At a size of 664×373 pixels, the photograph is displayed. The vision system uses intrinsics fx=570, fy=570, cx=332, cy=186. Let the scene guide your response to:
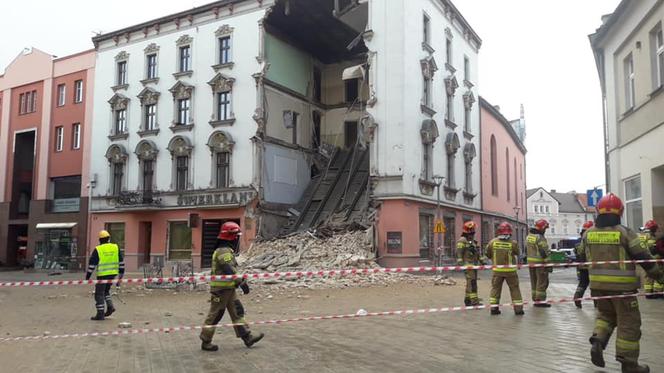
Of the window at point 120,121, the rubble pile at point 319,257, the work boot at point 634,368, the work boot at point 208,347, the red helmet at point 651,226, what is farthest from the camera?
the window at point 120,121

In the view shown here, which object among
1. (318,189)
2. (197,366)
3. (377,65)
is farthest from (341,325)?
(318,189)

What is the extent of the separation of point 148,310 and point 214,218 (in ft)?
53.6

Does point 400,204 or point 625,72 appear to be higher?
point 625,72

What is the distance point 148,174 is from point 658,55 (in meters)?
26.5

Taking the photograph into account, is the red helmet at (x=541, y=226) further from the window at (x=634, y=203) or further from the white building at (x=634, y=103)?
the window at (x=634, y=203)

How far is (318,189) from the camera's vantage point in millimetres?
31234

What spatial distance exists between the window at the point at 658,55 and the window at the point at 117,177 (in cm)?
2840

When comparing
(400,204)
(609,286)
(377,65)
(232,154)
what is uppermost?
(377,65)

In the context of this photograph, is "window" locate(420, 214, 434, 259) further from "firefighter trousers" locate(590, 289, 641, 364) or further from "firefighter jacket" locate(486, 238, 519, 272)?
"firefighter trousers" locate(590, 289, 641, 364)

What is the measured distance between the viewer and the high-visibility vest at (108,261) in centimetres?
1143

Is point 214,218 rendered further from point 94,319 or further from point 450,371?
point 450,371

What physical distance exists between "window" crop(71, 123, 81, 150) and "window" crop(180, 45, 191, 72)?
933 centimetres

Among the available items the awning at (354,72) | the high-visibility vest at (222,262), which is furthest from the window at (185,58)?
the high-visibility vest at (222,262)

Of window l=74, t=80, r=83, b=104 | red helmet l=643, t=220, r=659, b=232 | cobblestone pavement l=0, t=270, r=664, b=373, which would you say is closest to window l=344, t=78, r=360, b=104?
window l=74, t=80, r=83, b=104
